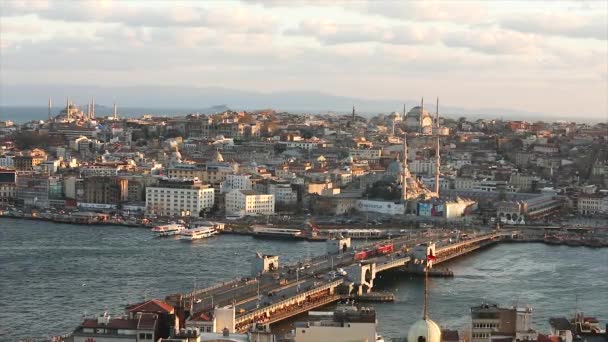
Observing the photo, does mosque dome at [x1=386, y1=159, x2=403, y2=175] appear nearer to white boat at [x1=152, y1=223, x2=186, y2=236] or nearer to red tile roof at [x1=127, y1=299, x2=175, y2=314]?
white boat at [x1=152, y1=223, x2=186, y2=236]

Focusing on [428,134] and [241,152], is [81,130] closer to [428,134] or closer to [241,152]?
[241,152]

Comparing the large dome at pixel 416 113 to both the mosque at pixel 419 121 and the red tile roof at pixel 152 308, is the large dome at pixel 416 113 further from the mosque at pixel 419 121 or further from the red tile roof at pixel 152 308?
the red tile roof at pixel 152 308

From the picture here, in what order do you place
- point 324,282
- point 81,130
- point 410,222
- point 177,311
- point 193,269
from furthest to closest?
point 81,130
point 410,222
point 193,269
point 324,282
point 177,311

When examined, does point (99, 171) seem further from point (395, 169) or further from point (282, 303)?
point (282, 303)

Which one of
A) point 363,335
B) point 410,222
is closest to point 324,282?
point 363,335

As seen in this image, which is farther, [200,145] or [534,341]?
[200,145]

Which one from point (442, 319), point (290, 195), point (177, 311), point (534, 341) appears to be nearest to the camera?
point (534, 341)

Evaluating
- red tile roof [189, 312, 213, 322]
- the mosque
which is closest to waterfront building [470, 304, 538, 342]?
red tile roof [189, 312, 213, 322]
